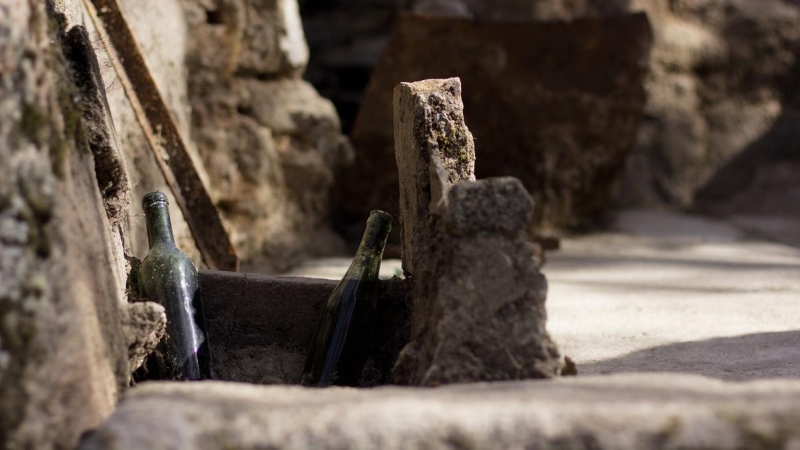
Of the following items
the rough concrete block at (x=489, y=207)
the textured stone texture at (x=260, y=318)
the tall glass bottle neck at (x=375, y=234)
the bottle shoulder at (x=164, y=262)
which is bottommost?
the textured stone texture at (x=260, y=318)

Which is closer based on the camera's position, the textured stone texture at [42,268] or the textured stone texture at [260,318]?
the textured stone texture at [42,268]

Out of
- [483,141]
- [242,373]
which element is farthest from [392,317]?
[483,141]

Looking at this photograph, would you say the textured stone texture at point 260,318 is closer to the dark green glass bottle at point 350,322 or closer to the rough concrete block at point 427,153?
the dark green glass bottle at point 350,322

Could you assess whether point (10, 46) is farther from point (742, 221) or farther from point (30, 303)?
point (742, 221)

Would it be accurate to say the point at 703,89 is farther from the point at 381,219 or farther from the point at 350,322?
the point at 350,322

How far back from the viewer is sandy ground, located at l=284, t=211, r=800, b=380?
2.61 m

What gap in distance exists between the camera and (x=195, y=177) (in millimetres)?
3318

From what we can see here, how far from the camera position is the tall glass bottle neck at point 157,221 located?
219 cm

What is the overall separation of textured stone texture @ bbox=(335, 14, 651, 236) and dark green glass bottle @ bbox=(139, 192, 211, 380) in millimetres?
3669

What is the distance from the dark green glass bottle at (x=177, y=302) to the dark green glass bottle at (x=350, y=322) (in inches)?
9.6

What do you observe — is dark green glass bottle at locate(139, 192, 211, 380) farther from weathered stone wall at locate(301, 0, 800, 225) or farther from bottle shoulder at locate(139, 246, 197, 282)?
weathered stone wall at locate(301, 0, 800, 225)

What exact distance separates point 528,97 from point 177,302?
14.1ft

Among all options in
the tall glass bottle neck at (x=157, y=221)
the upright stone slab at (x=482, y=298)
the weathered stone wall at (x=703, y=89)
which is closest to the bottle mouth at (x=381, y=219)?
the upright stone slab at (x=482, y=298)

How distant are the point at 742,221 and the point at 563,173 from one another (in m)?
1.47
